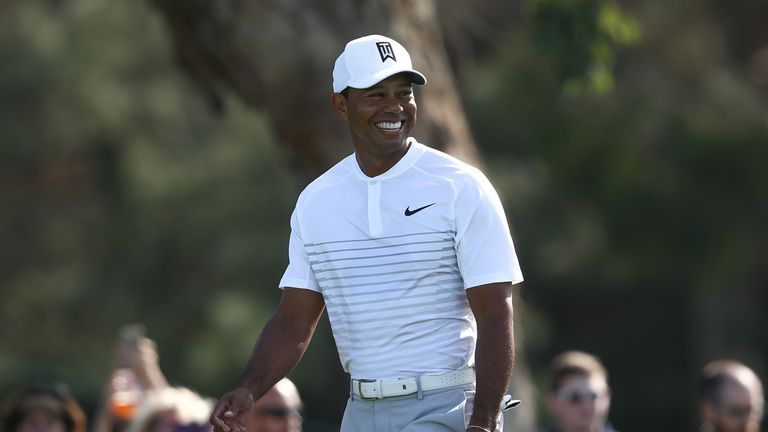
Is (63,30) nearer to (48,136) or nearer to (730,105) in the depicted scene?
(48,136)

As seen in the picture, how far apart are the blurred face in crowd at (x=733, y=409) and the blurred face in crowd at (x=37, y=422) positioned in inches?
124

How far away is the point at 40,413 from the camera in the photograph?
7.40 m

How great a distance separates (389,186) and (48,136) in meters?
15.4

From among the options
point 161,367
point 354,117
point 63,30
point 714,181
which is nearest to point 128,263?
point 161,367

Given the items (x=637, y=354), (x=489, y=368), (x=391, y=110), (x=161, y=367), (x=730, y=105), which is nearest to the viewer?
(x=489, y=368)

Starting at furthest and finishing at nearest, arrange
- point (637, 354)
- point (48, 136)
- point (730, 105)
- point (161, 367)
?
point (637, 354) < point (48, 136) < point (161, 367) < point (730, 105)

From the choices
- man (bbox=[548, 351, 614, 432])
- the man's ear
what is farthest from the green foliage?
the man's ear

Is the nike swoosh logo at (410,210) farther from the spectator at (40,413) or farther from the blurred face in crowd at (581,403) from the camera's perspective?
the spectator at (40,413)

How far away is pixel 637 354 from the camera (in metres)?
22.5

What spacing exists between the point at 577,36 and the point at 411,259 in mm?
5080

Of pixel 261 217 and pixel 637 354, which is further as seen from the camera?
pixel 637 354

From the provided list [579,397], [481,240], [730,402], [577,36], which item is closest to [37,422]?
[579,397]

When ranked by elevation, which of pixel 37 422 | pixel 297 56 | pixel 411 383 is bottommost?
pixel 411 383

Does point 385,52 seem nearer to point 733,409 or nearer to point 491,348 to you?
point 491,348
